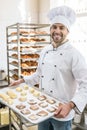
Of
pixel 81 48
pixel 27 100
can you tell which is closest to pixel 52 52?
pixel 27 100

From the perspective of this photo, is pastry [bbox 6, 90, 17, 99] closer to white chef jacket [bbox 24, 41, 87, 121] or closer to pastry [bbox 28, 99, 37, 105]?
pastry [bbox 28, 99, 37, 105]

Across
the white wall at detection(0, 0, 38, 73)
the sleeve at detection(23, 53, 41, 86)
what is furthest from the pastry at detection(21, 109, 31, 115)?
the white wall at detection(0, 0, 38, 73)

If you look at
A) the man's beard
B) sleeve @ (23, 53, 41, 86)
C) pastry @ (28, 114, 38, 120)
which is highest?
the man's beard

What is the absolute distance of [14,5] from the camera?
3.84 meters

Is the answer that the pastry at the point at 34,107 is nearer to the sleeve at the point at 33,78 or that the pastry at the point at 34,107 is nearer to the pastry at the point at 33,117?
the pastry at the point at 33,117

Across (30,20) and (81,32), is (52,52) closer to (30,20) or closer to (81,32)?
(81,32)

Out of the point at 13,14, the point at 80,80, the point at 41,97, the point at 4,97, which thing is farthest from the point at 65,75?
the point at 13,14

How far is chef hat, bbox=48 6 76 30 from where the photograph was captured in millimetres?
1463

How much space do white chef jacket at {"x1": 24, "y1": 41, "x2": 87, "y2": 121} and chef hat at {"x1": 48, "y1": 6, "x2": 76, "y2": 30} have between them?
17 centimetres

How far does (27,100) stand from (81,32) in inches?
75.2

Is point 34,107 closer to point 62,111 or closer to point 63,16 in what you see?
point 62,111

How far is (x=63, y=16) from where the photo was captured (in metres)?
1.50

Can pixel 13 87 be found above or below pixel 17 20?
below

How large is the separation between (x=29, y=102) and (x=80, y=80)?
16.9 inches
